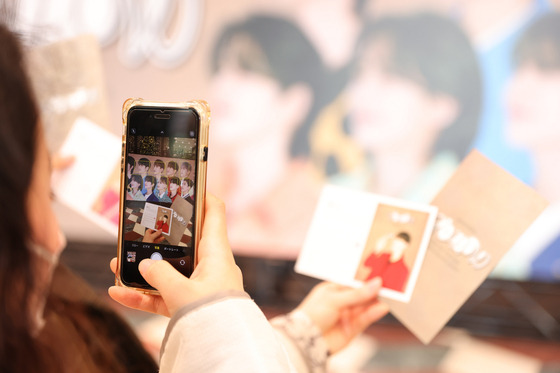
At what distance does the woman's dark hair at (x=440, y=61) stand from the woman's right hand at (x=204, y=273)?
6.96 feet

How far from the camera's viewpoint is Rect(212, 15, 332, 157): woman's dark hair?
276cm

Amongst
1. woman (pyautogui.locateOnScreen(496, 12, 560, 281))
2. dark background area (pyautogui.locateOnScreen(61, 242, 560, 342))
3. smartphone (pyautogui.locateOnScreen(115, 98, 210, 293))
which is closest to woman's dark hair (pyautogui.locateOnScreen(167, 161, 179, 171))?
smartphone (pyautogui.locateOnScreen(115, 98, 210, 293))

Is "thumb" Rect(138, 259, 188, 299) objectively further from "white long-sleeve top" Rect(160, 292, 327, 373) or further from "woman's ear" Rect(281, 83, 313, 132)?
"woman's ear" Rect(281, 83, 313, 132)

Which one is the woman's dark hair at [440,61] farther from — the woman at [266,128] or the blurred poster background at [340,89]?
the woman at [266,128]

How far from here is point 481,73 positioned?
2531 mm

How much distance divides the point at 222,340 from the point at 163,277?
114 mm

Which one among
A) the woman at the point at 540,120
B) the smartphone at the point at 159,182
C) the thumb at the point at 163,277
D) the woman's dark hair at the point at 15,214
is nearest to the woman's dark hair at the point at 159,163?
the smartphone at the point at 159,182

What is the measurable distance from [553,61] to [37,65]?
2.23 meters

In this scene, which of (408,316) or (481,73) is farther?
(481,73)

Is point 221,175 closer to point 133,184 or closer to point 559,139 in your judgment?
point 559,139

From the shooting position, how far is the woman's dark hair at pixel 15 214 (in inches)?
17.1

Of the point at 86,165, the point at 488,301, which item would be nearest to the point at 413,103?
the point at 488,301

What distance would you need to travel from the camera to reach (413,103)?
2625 millimetres

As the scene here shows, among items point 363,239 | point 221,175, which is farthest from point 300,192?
point 363,239
